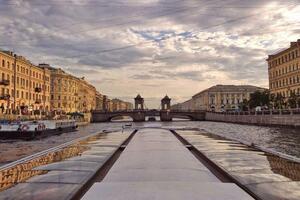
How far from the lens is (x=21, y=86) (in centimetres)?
7012

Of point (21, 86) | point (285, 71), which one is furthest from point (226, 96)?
point (21, 86)

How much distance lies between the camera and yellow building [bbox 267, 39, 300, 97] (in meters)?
74.8

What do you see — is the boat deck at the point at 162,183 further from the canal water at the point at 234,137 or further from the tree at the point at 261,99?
the tree at the point at 261,99

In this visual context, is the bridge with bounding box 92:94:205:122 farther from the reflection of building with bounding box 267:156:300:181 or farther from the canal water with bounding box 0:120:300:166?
the reflection of building with bounding box 267:156:300:181

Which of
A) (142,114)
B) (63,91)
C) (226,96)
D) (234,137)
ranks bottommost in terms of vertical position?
(234,137)

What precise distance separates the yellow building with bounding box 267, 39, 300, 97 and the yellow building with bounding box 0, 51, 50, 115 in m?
59.3

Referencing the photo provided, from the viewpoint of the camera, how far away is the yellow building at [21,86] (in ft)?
199

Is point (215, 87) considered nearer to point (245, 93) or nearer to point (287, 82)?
point (245, 93)

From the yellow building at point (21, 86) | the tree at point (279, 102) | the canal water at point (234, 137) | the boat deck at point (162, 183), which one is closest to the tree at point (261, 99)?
the tree at point (279, 102)

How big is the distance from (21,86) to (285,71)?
212 ft

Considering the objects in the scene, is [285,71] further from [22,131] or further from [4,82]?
[22,131]

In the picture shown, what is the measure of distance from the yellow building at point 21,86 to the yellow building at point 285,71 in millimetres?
59294

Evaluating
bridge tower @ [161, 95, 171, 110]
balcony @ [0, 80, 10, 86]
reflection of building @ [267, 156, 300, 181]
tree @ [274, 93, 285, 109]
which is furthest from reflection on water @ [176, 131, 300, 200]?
bridge tower @ [161, 95, 171, 110]

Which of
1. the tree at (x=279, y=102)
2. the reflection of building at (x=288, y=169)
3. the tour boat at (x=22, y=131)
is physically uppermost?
the tree at (x=279, y=102)
